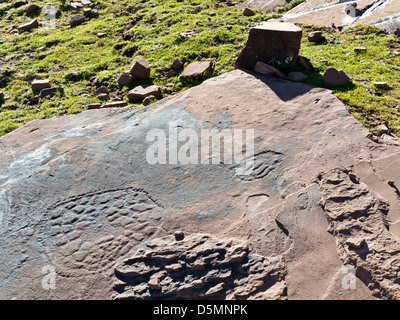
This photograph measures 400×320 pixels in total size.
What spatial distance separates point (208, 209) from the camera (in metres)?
4.37

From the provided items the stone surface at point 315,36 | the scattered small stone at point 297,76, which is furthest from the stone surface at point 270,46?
the stone surface at point 315,36

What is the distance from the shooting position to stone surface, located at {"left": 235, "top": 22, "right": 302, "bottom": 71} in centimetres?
674

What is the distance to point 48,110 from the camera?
24.3 ft

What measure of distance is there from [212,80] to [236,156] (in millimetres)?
1757

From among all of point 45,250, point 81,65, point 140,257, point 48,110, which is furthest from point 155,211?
point 81,65

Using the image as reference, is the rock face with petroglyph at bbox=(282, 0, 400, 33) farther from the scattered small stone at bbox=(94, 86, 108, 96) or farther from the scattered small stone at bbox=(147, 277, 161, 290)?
the scattered small stone at bbox=(147, 277, 161, 290)

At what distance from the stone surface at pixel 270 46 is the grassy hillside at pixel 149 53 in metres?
0.34

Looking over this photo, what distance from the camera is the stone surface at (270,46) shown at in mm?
6738

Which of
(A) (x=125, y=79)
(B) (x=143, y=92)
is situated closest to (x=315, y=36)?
(B) (x=143, y=92)

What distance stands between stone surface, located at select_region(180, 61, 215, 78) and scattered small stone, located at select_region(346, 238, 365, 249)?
14.3ft

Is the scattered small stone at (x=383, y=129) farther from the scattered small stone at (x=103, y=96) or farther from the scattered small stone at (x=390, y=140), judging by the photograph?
the scattered small stone at (x=103, y=96)

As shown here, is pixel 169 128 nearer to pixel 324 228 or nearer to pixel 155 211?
pixel 155 211

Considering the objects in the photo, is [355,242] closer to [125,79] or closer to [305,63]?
[305,63]

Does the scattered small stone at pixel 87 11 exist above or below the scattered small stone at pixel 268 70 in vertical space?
below
